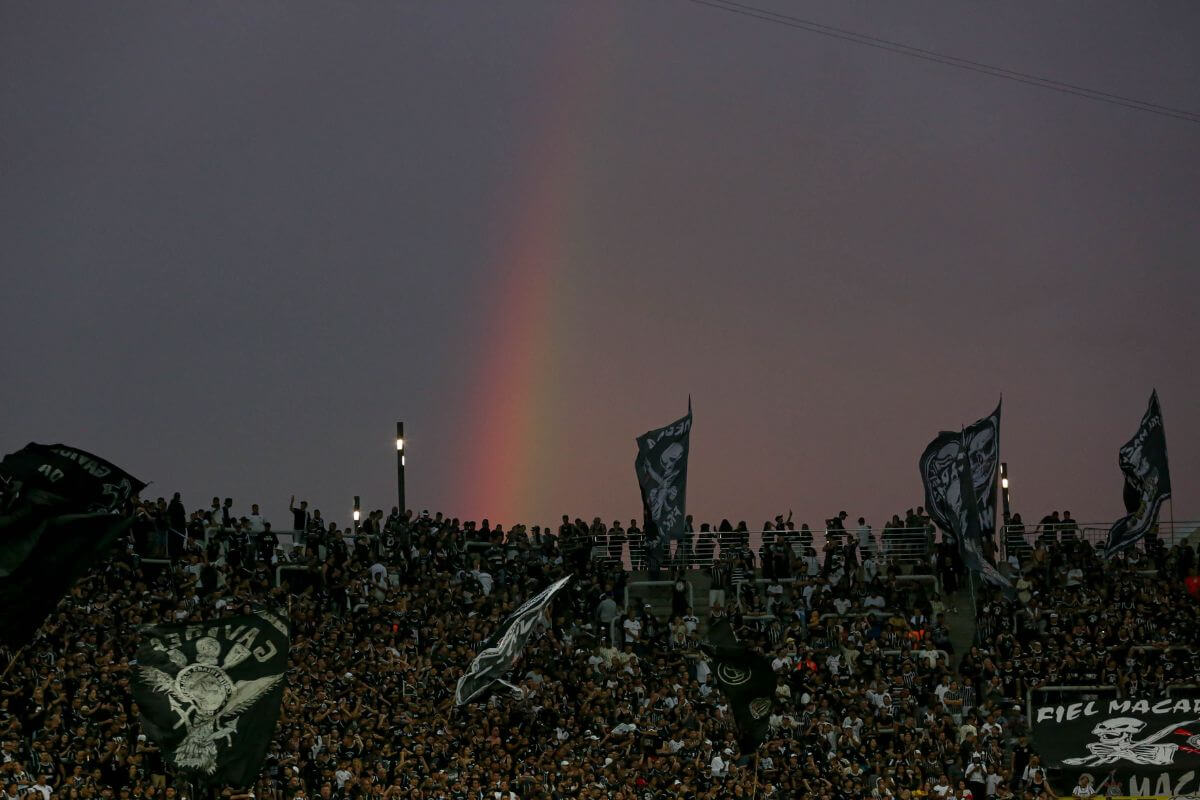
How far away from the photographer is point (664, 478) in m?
42.8

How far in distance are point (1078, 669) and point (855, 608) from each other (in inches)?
245

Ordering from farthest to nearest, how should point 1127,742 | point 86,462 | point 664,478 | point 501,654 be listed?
point 664,478, point 1127,742, point 501,654, point 86,462

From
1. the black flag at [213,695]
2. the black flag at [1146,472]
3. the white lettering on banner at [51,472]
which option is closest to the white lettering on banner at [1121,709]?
the black flag at [1146,472]

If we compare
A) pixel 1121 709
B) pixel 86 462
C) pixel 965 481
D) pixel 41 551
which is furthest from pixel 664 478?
pixel 41 551

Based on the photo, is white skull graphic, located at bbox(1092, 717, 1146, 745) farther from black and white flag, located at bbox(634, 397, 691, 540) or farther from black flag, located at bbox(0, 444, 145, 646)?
black flag, located at bbox(0, 444, 145, 646)

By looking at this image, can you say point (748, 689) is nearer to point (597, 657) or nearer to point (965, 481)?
point (597, 657)

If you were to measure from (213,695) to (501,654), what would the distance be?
32.3 ft

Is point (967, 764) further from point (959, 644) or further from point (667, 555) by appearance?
point (667, 555)

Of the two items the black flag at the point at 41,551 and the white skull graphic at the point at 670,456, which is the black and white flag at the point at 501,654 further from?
the white skull graphic at the point at 670,456

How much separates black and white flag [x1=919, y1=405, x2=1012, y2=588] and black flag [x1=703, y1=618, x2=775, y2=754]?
10018 millimetres

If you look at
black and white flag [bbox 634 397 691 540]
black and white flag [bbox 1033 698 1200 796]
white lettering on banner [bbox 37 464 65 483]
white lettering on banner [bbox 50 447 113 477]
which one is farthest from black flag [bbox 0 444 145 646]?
black and white flag [bbox 1033 698 1200 796]

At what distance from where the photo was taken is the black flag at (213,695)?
76.9 ft

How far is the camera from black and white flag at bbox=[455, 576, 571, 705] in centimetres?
3269

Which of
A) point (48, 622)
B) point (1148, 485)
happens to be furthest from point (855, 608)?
point (48, 622)
